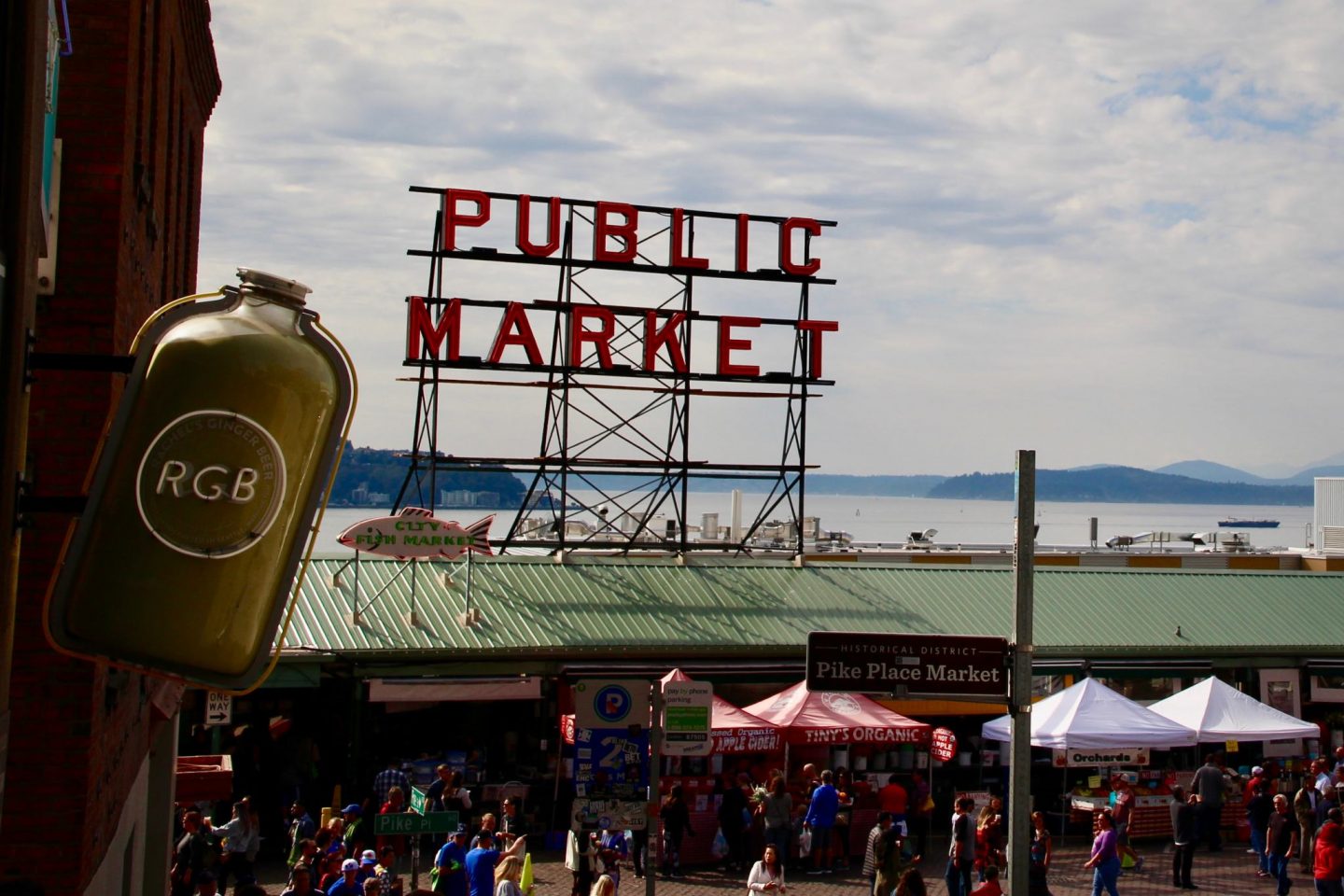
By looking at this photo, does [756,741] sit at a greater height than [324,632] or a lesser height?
lesser

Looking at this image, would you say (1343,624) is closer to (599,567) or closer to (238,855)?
(599,567)

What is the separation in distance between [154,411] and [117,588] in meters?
0.66

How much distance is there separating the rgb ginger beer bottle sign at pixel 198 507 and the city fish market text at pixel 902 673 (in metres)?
7.82

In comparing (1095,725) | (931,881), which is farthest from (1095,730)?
(931,881)

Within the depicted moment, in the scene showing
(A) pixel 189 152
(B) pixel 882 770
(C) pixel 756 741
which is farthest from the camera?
(B) pixel 882 770

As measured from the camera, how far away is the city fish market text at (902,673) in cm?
1217

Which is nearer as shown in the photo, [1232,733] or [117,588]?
[117,588]

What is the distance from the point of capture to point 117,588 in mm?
5195

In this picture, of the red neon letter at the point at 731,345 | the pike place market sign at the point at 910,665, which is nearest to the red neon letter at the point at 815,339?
the red neon letter at the point at 731,345

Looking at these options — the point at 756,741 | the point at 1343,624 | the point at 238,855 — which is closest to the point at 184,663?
the point at 238,855

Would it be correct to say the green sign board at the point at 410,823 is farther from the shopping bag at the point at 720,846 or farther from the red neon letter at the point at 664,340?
the red neon letter at the point at 664,340

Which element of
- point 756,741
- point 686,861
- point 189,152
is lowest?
point 686,861

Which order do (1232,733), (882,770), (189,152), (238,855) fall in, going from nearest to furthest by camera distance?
(189,152) < (238,855) < (1232,733) < (882,770)

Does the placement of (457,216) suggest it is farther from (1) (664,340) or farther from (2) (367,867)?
(2) (367,867)
